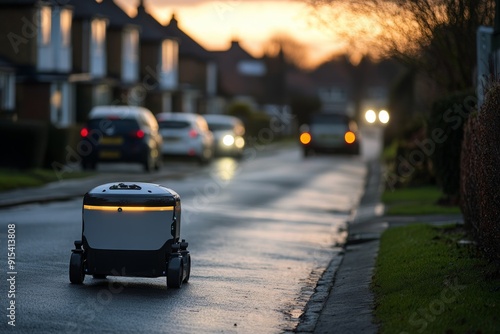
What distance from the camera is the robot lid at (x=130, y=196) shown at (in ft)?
36.7

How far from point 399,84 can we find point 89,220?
162 feet

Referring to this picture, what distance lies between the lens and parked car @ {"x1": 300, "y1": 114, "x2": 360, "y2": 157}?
50.9 metres

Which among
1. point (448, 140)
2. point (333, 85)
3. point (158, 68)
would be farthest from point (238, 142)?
point (333, 85)

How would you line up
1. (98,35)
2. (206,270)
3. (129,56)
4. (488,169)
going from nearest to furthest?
(488,169)
(206,270)
(98,35)
(129,56)

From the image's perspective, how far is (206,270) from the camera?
13531 millimetres

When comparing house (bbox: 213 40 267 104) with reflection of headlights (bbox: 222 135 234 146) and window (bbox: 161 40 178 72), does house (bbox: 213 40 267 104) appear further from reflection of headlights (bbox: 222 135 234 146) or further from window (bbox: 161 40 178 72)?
reflection of headlights (bbox: 222 135 234 146)

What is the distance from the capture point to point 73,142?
34219 millimetres

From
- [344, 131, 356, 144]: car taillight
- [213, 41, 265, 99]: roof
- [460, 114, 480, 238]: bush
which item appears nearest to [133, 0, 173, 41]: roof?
[344, 131, 356, 144]: car taillight

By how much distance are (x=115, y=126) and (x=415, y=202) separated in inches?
469

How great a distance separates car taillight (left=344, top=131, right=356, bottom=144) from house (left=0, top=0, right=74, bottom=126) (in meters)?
12.3

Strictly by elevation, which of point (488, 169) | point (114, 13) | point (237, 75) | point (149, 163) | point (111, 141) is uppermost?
point (114, 13)

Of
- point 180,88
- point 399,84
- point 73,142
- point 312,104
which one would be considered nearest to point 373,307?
point 73,142

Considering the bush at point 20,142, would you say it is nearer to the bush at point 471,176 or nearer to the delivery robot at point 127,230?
the bush at point 471,176

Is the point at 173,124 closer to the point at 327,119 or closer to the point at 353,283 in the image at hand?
the point at 327,119
